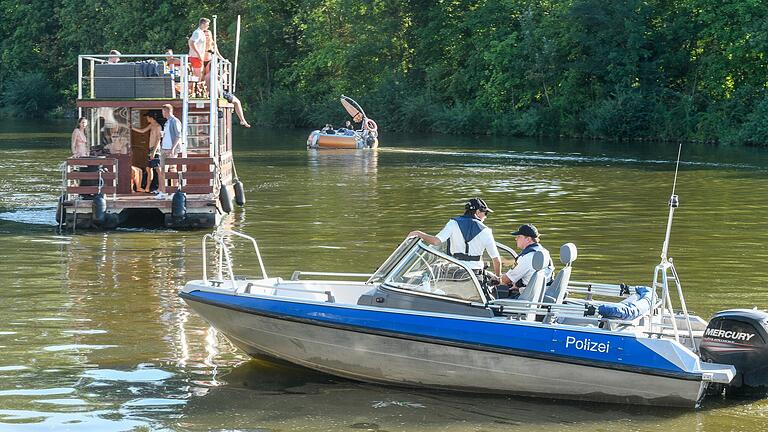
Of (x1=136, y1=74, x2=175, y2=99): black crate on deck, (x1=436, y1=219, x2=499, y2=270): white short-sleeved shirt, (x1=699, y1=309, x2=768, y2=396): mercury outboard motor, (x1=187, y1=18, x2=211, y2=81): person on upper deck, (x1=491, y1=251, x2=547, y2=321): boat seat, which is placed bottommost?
(x1=699, y1=309, x2=768, y2=396): mercury outboard motor

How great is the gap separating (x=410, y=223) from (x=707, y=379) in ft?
44.6

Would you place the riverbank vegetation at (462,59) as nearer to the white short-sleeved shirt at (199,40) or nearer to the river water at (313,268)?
the river water at (313,268)

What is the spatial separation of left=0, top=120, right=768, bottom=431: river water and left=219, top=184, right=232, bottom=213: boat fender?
375 mm

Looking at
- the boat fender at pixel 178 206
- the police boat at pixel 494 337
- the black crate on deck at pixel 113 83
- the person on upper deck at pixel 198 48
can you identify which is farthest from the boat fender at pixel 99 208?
the police boat at pixel 494 337

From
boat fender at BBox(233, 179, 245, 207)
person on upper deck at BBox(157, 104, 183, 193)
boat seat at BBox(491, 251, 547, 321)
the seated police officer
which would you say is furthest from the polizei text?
boat fender at BBox(233, 179, 245, 207)

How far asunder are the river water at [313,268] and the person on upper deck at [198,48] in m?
3.00

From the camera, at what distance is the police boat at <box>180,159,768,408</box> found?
433 inches

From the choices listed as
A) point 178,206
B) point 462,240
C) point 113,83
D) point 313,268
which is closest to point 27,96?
point 113,83

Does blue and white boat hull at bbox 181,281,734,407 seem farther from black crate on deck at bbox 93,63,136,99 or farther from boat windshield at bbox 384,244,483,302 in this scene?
black crate on deck at bbox 93,63,136,99

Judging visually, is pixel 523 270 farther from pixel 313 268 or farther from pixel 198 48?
pixel 198 48

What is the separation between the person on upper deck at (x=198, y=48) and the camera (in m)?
23.9

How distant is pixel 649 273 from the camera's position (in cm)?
1820

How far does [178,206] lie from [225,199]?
1736 millimetres

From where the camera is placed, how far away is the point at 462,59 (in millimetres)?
70750
